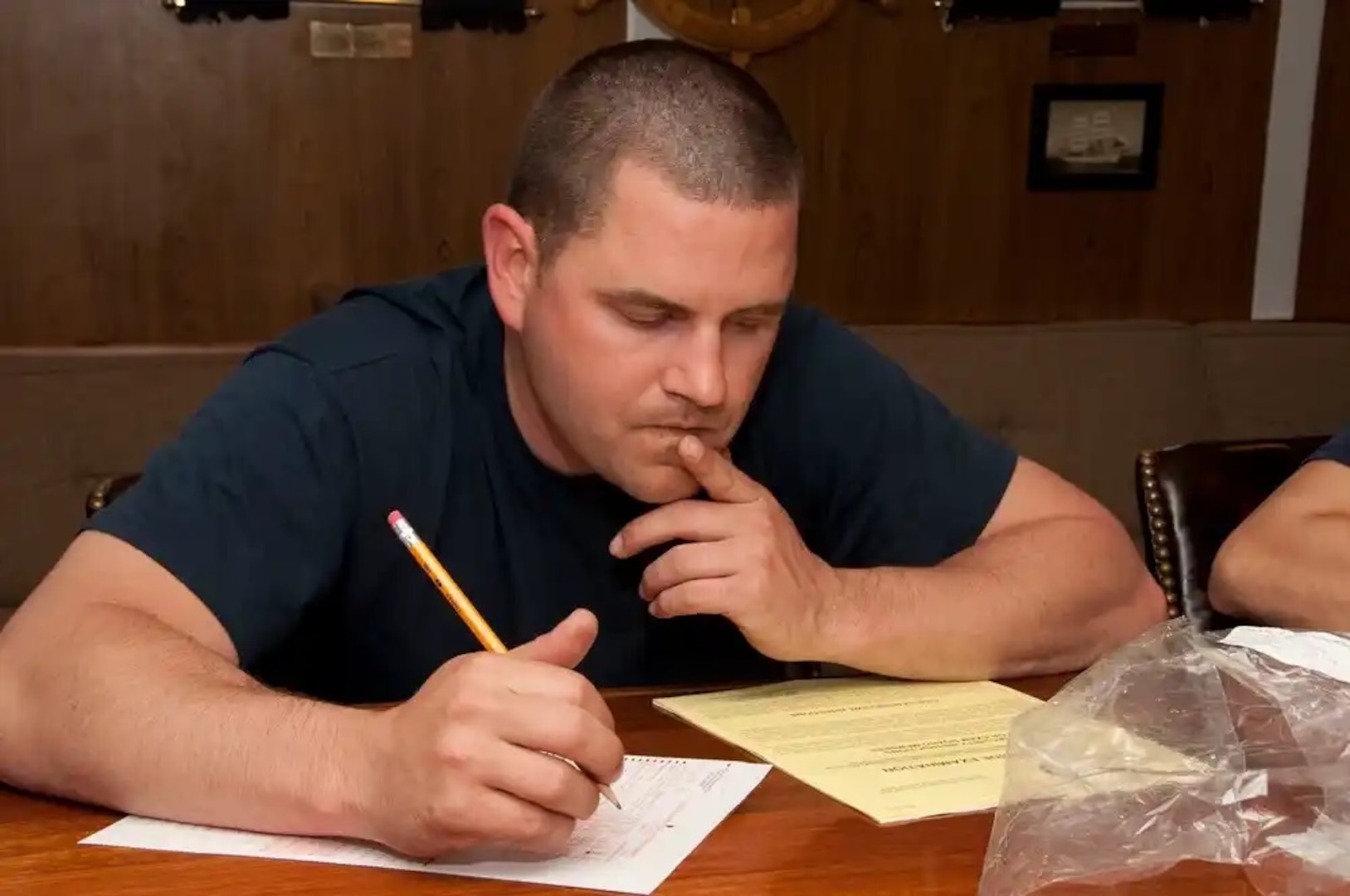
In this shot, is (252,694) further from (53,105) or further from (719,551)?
(53,105)

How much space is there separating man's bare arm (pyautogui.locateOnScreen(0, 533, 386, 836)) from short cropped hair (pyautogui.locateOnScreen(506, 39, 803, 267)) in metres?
0.47

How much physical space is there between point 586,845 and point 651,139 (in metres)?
0.61

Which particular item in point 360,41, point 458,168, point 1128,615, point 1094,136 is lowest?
point 1128,615

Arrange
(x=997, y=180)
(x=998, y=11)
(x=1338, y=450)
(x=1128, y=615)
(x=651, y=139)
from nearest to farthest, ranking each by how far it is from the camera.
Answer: (x=651, y=139) < (x=1128, y=615) < (x=1338, y=450) < (x=998, y=11) < (x=997, y=180)

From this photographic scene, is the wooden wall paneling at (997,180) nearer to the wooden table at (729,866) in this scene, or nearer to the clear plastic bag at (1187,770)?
the clear plastic bag at (1187,770)

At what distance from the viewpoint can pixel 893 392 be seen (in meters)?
1.60

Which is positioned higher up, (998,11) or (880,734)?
(998,11)

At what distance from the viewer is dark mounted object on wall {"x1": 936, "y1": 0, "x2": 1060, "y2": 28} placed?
12.6 ft

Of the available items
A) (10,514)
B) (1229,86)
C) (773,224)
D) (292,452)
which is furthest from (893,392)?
(1229,86)

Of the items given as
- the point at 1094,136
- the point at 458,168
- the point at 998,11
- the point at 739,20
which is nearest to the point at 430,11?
the point at 458,168

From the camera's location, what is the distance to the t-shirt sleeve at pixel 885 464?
1.55 m

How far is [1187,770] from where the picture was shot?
0.99m

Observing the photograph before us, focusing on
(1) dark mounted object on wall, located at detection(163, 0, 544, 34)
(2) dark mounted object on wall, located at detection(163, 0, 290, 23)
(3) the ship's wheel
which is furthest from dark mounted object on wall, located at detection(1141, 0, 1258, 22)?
(2) dark mounted object on wall, located at detection(163, 0, 290, 23)

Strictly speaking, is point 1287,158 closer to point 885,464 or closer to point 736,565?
point 885,464
